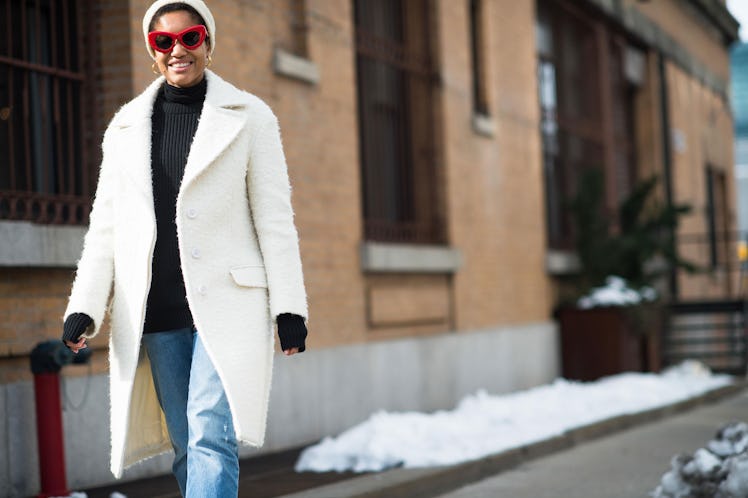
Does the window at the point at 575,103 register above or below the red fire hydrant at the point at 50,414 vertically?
above

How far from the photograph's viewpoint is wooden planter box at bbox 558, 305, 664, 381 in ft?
50.1

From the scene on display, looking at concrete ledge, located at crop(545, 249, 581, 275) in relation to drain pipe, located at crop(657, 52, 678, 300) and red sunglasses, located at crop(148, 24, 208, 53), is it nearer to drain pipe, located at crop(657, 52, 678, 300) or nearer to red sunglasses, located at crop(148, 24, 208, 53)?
drain pipe, located at crop(657, 52, 678, 300)

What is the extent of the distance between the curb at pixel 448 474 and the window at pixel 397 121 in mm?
2591

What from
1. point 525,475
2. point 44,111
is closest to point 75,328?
point 44,111

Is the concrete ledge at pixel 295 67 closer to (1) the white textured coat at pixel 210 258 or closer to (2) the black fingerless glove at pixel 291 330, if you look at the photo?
(1) the white textured coat at pixel 210 258

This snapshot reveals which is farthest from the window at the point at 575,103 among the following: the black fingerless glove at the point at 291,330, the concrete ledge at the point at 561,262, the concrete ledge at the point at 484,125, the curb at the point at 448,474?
the black fingerless glove at the point at 291,330

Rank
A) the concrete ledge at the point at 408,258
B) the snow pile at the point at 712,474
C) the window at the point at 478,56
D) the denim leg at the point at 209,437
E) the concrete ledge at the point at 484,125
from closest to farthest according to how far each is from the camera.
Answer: the denim leg at the point at 209,437
the snow pile at the point at 712,474
the concrete ledge at the point at 408,258
the concrete ledge at the point at 484,125
the window at the point at 478,56

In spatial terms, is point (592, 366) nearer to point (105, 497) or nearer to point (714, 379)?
point (714, 379)

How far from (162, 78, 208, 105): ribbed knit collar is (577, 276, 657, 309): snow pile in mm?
11326

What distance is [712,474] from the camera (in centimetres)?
651

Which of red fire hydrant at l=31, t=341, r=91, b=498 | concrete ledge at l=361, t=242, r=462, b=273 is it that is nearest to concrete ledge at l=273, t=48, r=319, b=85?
concrete ledge at l=361, t=242, r=462, b=273

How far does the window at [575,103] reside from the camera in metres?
16.8

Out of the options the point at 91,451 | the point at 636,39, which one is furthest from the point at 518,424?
the point at 636,39

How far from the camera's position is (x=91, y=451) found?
746 cm
